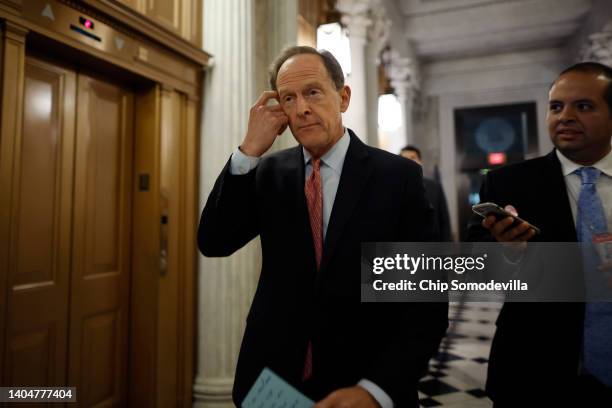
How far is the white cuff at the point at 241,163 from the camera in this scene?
1190mm

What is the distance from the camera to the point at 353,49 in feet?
18.4

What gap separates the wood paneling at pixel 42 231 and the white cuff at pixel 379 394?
1703mm

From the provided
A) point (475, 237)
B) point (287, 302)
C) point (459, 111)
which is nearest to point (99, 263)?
point (287, 302)

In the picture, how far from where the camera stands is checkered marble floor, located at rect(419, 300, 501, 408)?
11.2 ft

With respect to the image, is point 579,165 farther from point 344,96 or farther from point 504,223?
point 344,96

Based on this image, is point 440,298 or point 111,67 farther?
point 111,67

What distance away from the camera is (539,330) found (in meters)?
1.39

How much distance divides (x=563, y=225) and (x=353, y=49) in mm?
4647

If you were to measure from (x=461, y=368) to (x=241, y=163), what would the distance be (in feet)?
12.2

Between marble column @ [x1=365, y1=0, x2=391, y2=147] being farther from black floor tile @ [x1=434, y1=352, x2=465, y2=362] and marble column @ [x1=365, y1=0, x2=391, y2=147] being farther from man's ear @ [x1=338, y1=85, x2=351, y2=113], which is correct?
man's ear @ [x1=338, y1=85, x2=351, y2=113]

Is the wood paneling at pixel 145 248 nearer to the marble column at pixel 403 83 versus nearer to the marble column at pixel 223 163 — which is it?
the marble column at pixel 223 163

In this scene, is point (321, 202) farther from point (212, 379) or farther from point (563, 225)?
point (212, 379)

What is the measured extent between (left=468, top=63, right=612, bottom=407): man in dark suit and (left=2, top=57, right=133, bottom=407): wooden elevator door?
6.51 feet

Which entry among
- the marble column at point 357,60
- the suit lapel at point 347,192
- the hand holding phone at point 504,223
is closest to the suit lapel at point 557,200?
the hand holding phone at point 504,223
